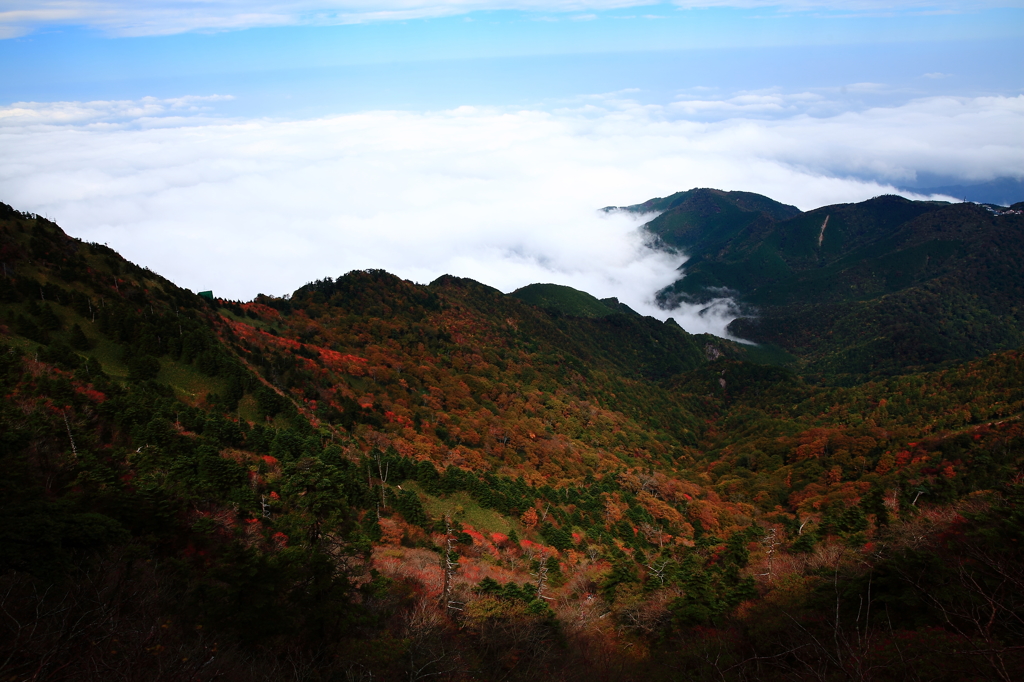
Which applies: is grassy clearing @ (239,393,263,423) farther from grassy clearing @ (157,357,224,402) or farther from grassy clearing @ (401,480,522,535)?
grassy clearing @ (401,480,522,535)

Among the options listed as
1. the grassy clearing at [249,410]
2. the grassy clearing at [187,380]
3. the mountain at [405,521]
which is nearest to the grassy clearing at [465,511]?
the mountain at [405,521]

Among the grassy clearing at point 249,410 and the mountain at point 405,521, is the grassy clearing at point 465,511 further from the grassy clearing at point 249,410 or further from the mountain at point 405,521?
the grassy clearing at point 249,410

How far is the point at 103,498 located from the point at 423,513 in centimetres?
2284

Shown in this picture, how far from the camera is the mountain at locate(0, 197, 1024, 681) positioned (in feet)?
50.6

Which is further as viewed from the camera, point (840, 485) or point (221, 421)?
point (840, 485)

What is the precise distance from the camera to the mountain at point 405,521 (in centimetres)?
1543

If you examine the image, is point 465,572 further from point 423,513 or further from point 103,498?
point 103,498

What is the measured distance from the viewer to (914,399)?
95750 mm

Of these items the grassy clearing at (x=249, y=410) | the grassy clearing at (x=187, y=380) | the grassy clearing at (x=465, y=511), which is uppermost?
the grassy clearing at (x=187, y=380)

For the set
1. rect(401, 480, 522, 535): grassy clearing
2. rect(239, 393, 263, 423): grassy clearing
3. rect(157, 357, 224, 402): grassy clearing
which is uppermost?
rect(157, 357, 224, 402): grassy clearing

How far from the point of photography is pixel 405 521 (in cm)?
3778

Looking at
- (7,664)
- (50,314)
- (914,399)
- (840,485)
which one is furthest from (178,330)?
(914,399)

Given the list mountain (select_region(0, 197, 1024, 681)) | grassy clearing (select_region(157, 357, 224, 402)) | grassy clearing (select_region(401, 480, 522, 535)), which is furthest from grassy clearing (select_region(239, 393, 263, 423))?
grassy clearing (select_region(401, 480, 522, 535))

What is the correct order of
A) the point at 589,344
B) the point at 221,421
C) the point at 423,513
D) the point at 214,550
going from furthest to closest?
the point at 589,344, the point at 423,513, the point at 221,421, the point at 214,550
